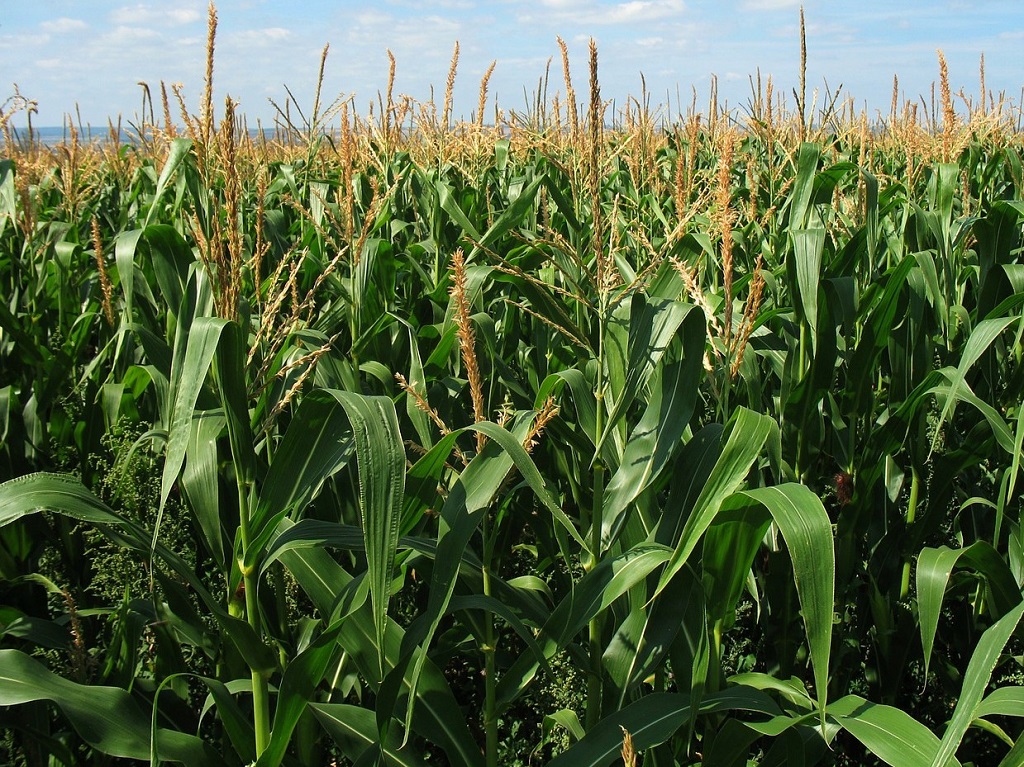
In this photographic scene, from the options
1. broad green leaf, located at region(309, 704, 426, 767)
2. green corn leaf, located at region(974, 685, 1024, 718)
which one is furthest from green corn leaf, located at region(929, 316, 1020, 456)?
broad green leaf, located at region(309, 704, 426, 767)

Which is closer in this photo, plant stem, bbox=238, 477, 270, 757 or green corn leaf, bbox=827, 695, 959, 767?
green corn leaf, bbox=827, 695, 959, 767

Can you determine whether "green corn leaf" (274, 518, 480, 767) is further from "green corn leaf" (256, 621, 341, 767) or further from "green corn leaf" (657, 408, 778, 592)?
"green corn leaf" (657, 408, 778, 592)

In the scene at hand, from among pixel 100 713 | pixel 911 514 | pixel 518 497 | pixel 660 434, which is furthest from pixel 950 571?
pixel 100 713

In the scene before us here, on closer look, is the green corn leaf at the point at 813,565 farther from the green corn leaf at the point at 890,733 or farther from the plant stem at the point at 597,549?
the plant stem at the point at 597,549

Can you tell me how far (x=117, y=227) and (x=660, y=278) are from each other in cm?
367

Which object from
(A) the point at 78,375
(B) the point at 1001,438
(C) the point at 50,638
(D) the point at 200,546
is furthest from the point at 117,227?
(B) the point at 1001,438

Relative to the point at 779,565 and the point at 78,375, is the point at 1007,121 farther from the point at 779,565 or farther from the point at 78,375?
the point at 78,375

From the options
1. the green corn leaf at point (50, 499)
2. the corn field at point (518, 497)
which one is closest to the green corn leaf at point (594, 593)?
the corn field at point (518, 497)

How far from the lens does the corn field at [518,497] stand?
129 cm

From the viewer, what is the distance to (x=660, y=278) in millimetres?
1846

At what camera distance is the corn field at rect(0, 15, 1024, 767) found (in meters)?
1.29

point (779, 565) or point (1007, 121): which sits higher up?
point (1007, 121)

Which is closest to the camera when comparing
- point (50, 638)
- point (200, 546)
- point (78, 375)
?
point (50, 638)

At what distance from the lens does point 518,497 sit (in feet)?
7.45
